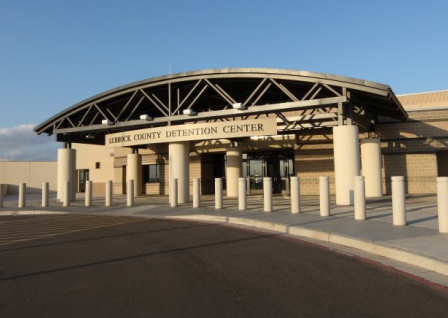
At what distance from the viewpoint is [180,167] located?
1744 centimetres

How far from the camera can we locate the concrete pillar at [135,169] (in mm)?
25844

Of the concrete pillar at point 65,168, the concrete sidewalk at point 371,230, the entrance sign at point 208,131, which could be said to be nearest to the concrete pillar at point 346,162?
the concrete sidewalk at point 371,230

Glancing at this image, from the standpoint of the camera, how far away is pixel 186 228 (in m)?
10.5

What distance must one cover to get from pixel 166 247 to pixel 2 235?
216 inches

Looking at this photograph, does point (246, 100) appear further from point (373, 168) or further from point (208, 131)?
point (373, 168)

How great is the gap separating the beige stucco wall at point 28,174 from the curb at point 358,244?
120 feet

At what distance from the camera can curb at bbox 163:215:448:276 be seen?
5.56 metres

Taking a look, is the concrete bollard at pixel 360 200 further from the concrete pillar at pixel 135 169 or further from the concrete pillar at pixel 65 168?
the concrete pillar at pixel 135 169

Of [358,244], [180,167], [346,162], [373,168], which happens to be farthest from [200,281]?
[373,168]

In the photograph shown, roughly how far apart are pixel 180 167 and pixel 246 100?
4.57m

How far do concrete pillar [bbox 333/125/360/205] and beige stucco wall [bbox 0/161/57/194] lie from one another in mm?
37270

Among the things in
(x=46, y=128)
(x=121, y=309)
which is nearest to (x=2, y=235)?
(x=121, y=309)

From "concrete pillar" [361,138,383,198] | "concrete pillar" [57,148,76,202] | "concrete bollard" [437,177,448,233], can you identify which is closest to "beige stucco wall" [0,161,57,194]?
"concrete pillar" [57,148,76,202]

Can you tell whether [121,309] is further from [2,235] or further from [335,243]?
[2,235]
